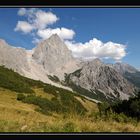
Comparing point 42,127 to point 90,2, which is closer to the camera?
point 90,2

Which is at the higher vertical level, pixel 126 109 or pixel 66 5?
pixel 66 5

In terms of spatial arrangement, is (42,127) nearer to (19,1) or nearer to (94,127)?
(94,127)

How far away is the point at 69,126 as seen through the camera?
21.5 ft

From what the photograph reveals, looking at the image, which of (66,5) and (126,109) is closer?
(66,5)

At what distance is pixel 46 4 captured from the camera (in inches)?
226

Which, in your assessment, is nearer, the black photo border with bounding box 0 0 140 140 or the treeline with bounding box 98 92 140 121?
the black photo border with bounding box 0 0 140 140

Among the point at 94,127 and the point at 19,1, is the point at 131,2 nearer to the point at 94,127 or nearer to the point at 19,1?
the point at 19,1

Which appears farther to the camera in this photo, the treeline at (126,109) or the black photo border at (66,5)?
the treeline at (126,109)

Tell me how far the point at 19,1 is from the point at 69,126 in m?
2.46
